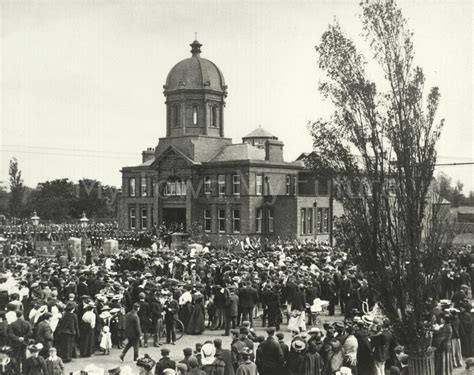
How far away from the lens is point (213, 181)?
4772 cm

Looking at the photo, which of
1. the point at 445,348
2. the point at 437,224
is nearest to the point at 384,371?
the point at 445,348

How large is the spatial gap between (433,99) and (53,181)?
8587cm

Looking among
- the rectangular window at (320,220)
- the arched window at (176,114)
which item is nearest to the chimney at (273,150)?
the rectangular window at (320,220)

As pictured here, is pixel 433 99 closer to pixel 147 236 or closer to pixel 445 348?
pixel 445 348

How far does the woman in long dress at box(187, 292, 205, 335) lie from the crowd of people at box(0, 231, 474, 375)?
3 centimetres

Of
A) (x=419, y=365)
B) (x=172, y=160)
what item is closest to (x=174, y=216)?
(x=172, y=160)

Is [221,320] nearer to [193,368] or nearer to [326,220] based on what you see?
[193,368]

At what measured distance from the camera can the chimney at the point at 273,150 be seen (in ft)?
Answer: 156

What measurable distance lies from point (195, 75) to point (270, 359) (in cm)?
4210

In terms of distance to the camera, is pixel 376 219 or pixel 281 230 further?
pixel 281 230

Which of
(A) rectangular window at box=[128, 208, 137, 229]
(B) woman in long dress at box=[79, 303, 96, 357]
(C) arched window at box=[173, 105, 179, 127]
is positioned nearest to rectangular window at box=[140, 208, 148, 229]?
(A) rectangular window at box=[128, 208, 137, 229]

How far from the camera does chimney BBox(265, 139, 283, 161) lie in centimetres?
4756

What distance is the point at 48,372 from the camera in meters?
10.9

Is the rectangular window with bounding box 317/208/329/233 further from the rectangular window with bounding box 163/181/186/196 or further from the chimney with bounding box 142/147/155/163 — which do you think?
the chimney with bounding box 142/147/155/163
